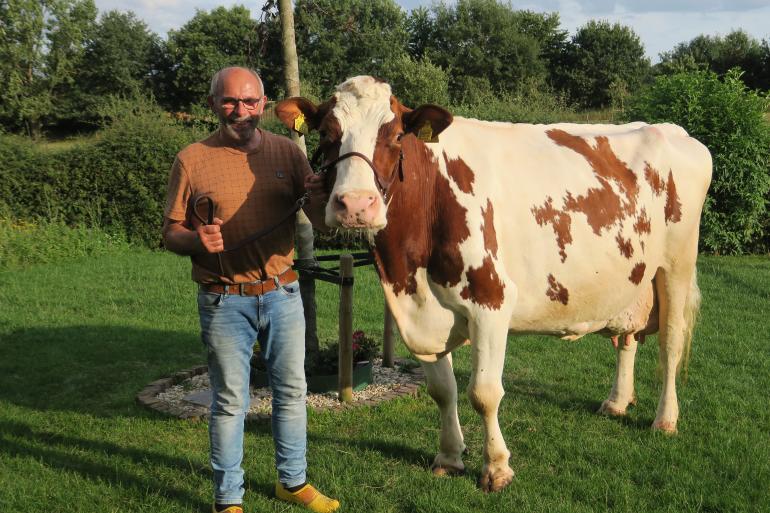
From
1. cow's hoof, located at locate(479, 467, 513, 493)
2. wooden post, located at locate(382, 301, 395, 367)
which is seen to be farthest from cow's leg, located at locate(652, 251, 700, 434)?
wooden post, located at locate(382, 301, 395, 367)

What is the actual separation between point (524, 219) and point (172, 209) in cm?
213

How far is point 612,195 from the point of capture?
14.8 feet

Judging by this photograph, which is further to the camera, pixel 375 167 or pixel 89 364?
pixel 89 364

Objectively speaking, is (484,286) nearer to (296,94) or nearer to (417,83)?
(296,94)

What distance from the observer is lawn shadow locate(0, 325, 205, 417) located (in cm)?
577

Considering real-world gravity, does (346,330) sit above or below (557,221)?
below

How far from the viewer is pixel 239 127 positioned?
3.27 metres

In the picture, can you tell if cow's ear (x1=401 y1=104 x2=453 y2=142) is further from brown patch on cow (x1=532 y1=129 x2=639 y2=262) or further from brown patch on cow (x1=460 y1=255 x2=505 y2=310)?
brown patch on cow (x1=532 y1=129 x2=639 y2=262)

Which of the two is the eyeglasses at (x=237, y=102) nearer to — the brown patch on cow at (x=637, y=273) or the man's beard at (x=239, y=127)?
the man's beard at (x=239, y=127)

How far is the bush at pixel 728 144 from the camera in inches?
502

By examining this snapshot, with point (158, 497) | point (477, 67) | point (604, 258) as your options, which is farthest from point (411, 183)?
point (477, 67)

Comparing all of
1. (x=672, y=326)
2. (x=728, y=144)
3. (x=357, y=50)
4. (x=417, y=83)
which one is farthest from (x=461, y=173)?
(x=357, y=50)

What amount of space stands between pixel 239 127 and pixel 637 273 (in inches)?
119

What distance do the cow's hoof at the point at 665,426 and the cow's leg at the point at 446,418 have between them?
1659 mm
